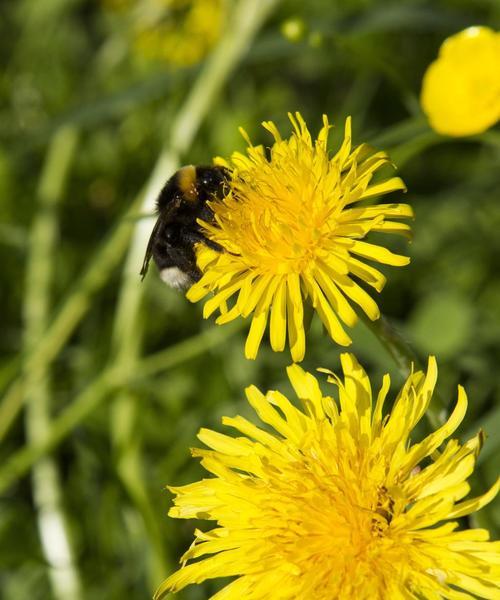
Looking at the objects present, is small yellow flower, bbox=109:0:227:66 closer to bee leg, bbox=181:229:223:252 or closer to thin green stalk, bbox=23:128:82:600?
thin green stalk, bbox=23:128:82:600

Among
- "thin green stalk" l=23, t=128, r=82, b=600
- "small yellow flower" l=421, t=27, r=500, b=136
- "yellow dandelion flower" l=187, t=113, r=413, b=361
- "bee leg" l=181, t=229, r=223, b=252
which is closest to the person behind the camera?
"yellow dandelion flower" l=187, t=113, r=413, b=361

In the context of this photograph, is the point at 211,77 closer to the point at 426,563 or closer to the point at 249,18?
the point at 249,18

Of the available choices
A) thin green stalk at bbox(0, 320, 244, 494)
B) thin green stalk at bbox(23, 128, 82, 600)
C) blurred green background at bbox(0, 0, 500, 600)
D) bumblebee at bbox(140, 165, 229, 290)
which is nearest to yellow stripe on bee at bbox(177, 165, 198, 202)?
bumblebee at bbox(140, 165, 229, 290)

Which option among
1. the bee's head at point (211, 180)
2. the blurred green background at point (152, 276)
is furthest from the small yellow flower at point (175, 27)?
the bee's head at point (211, 180)

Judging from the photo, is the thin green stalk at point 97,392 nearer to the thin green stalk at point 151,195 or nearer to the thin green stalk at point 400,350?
the thin green stalk at point 151,195

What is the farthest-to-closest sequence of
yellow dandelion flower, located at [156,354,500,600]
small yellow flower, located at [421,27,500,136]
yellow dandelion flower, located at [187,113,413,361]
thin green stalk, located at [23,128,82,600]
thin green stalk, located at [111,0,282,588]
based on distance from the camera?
thin green stalk, located at [111,0,282,588] → thin green stalk, located at [23,128,82,600] → small yellow flower, located at [421,27,500,136] → yellow dandelion flower, located at [187,113,413,361] → yellow dandelion flower, located at [156,354,500,600]

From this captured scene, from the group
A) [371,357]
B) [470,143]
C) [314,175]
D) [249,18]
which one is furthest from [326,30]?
[314,175]
